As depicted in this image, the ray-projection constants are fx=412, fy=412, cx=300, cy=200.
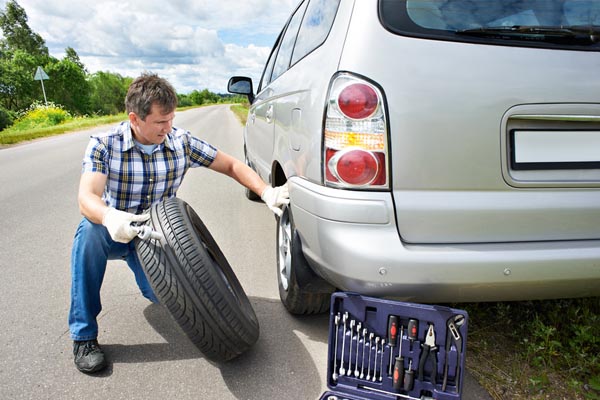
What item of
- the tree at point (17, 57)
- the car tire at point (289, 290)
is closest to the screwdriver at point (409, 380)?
the car tire at point (289, 290)

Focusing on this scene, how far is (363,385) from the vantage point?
1.69 m

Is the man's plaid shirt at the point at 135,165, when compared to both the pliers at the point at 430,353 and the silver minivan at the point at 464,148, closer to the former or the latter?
the silver minivan at the point at 464,148

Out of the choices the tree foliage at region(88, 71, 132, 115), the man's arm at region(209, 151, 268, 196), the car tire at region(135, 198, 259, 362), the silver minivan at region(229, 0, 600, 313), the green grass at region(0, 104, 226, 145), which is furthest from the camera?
the tree foliage at region(88, 71, 132, 115)

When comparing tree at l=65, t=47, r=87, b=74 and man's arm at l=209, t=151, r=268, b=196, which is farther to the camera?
tree at l=65, t=47, r=87, b=74

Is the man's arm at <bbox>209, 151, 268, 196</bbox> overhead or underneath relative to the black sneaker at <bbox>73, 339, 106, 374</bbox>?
overhead

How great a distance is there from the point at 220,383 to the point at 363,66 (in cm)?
153

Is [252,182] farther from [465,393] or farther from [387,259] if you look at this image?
[465,393]

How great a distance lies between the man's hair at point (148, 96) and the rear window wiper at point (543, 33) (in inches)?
56.4

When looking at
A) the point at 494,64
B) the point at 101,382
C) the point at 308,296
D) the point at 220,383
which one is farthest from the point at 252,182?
the point at 494,64

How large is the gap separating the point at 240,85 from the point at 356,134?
3409mm

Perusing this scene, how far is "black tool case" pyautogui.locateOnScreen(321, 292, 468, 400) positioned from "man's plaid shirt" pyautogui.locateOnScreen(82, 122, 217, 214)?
120 centimetres

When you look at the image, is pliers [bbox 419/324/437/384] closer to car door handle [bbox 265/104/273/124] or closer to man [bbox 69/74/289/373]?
man [bbox 69/74/289/373]

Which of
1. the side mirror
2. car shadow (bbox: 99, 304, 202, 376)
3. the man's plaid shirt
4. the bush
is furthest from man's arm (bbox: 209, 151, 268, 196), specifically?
the bush

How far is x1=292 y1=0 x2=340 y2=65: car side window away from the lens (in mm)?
1812
